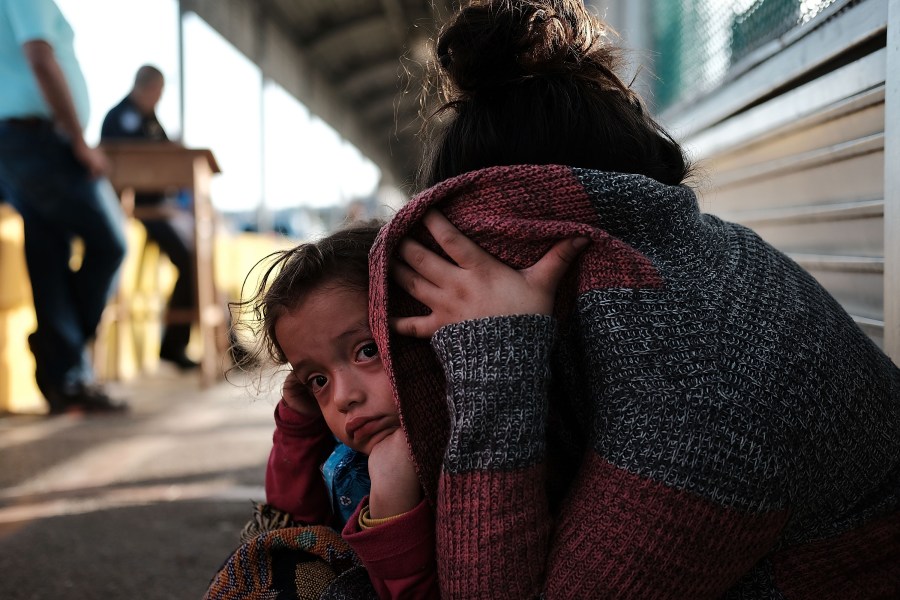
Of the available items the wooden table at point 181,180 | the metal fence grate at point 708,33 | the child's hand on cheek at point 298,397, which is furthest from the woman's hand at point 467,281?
the wooden table at point 181,180

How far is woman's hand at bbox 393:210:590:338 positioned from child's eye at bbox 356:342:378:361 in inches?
6.3

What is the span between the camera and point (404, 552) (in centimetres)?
76

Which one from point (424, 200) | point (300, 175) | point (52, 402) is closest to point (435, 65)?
point (424, 200)

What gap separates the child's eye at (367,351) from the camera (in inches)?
37.0

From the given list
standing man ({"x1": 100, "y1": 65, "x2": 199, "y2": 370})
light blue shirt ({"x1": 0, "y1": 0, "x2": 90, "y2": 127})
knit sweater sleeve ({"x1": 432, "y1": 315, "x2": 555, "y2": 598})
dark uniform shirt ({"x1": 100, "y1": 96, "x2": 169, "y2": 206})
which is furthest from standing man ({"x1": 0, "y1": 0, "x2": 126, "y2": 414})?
knit sweater sleeve ({"x1": 432, "y1": 315, "x2": 555, "y2": 598})

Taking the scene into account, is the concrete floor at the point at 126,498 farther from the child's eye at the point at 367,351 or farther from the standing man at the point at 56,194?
the child's eye at the point at 367,351

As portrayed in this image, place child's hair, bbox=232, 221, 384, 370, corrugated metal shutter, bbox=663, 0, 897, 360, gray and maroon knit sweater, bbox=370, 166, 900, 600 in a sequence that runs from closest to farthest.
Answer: gray and maroon knit sweater, bbox=370, 166, 900, 600, child's hair, bbox=232, 221, 384, 370, corrugated metal shutter, bbox=663, 0, 897, 360

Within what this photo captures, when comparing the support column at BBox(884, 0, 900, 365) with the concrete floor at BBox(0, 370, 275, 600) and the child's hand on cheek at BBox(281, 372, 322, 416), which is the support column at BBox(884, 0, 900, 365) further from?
the concrete floor at BBox(0, 370, 275, 600)

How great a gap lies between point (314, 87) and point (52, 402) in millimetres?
9890

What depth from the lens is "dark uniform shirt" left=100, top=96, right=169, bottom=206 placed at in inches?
153

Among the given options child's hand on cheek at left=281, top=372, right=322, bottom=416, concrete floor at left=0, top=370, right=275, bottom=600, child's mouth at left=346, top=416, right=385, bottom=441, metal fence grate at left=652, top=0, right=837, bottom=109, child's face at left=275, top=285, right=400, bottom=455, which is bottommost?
concrete floor at left=0, top=370, right=275, bottom=600

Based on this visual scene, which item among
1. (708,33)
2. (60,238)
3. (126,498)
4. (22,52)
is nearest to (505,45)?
(126,498)

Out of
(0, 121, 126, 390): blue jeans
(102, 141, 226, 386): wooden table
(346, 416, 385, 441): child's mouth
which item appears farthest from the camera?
(102, 141, 226, 386): wooden table

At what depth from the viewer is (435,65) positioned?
1.00m
